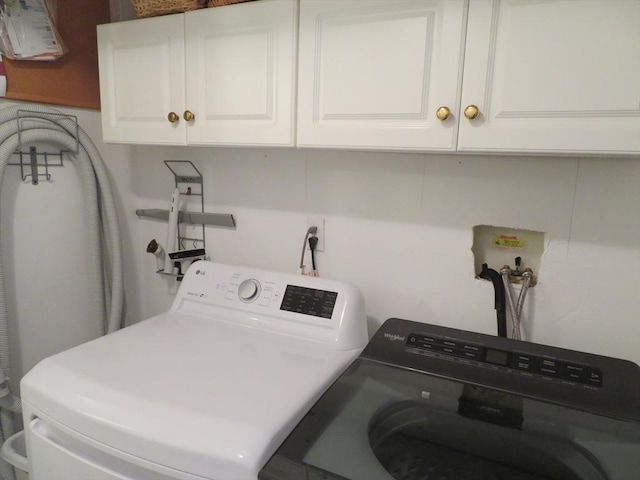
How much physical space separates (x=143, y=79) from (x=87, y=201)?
0.55 metres

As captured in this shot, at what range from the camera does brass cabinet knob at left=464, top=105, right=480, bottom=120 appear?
0.88 m

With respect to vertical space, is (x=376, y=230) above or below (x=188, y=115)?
below

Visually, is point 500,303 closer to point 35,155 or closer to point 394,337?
point 394,337

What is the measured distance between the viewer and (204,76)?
1205mm

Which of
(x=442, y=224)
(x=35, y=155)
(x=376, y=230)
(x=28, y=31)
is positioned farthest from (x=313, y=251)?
(x=28, y=31)

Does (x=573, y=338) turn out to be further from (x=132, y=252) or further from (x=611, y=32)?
(x=132, y=252)

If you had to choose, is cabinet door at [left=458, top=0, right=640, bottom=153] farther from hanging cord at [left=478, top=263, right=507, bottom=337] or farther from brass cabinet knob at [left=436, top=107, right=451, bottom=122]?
hanging cord at [left=478, top=263, right=507, bottom=337]

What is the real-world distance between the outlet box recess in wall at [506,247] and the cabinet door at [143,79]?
94cm

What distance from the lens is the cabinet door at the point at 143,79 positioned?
1.25 metres

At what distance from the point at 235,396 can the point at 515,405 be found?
0.59m

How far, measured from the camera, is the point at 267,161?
4.91 ft

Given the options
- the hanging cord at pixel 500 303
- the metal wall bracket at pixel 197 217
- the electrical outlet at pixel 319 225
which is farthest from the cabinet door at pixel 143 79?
the hanging cord at pixel 500 303

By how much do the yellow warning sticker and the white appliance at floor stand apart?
0.43 m


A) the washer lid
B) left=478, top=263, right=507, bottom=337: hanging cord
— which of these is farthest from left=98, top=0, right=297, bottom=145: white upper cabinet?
left=478, top=263, right=507, bottom=337: hanging cord
